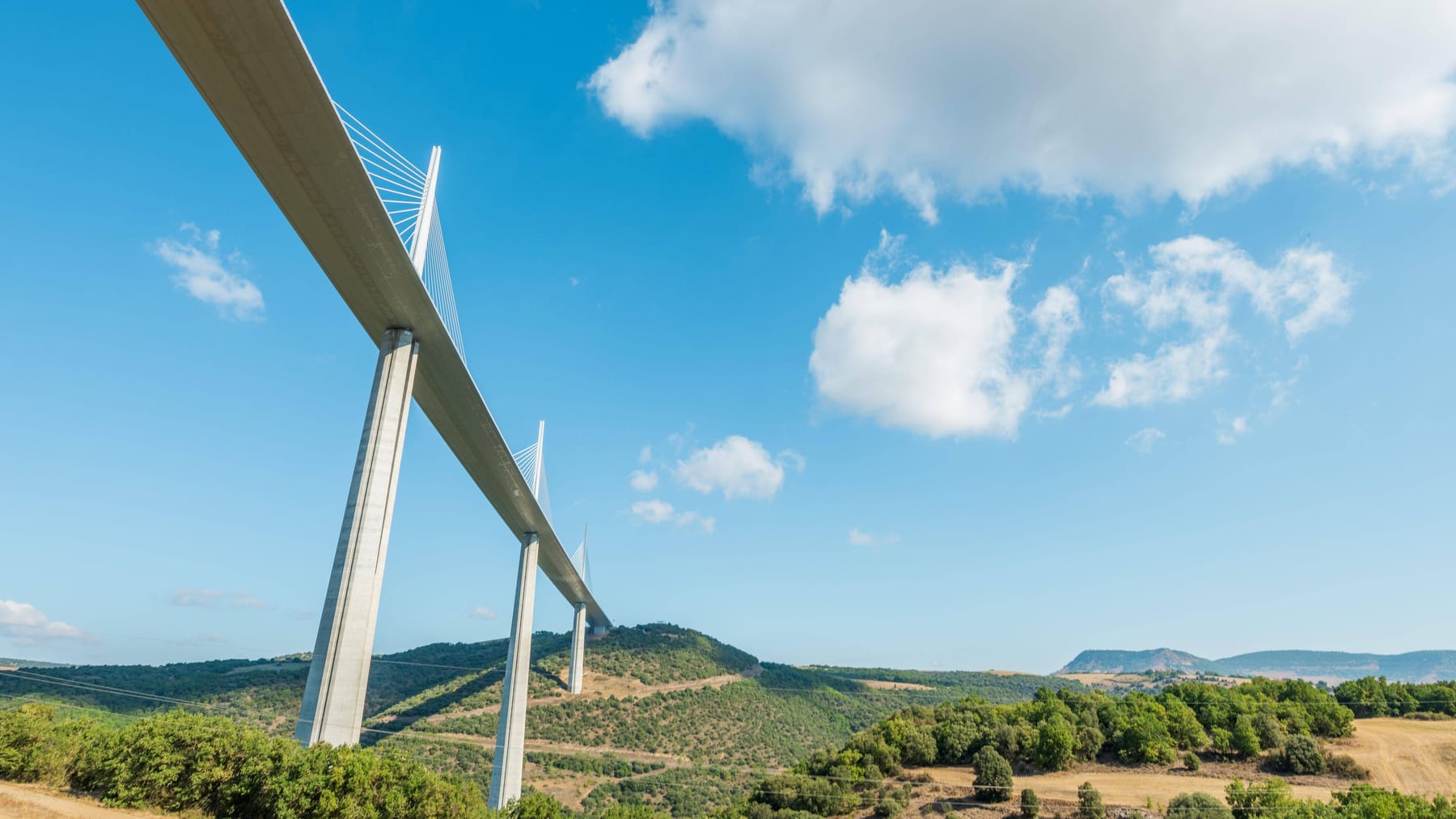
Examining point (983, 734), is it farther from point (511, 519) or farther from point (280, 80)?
point (280, 80)

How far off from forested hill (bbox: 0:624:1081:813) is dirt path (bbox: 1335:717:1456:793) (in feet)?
119

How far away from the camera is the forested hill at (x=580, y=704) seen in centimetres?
4591

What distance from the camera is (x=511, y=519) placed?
150 ft

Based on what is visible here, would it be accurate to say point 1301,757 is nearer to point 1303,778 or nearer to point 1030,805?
point 1303,778

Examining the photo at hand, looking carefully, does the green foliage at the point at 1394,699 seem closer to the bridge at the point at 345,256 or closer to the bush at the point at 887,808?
the bush at the point at 887,808

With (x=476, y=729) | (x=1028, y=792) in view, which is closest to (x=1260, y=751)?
(x=1028, y=792)

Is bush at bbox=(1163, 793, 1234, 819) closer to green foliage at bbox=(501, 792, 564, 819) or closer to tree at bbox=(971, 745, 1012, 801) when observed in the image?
tree at bbox=(971, 745, 1012, 801)

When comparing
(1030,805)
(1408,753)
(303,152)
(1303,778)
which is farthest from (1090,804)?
(303,152)

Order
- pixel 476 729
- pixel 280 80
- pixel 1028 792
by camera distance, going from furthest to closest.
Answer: pixel 476 729 < pixel 1028 792 < pixel 280 80

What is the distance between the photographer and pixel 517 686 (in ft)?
142

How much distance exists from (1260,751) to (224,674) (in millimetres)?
77034

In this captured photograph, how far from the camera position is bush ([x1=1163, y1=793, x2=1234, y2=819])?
2373 centimetres

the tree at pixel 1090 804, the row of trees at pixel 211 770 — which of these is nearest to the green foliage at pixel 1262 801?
the tree at pixel 1090 804

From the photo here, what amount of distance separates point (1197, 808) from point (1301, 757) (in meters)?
11.1
